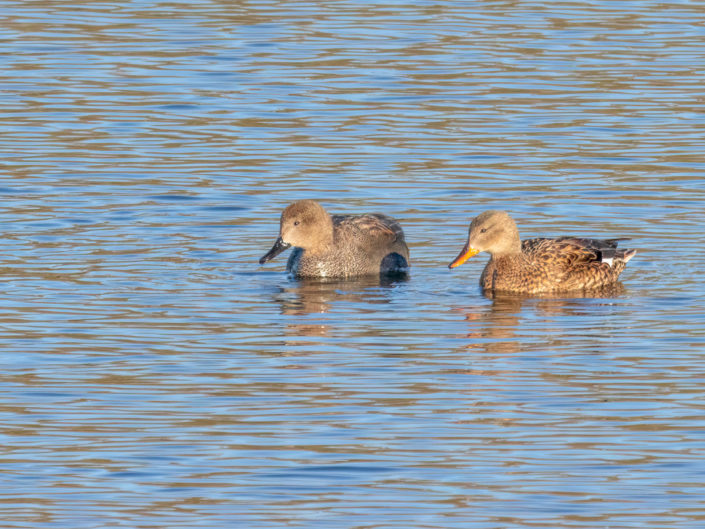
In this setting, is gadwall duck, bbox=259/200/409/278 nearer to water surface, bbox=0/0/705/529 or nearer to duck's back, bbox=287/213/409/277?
duck's back, bbox=287/213/409/277

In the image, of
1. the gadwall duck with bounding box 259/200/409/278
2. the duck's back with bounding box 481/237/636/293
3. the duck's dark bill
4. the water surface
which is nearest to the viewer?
the water surface

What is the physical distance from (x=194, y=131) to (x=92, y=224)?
14.7ft

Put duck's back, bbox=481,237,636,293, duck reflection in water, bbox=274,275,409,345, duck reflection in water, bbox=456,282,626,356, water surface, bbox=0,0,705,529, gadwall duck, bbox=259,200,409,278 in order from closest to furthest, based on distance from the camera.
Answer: water surface, bbox=0,0,705,529 → duck reflection in water, bbox=456,282,626,356 → duck reflection in water, bbox=274,275,409,345 → duck's back, bbox=481,237,636,293 → gadwall duck, bbox=259,200,409,278

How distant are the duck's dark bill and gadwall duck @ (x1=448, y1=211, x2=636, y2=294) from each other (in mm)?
1575

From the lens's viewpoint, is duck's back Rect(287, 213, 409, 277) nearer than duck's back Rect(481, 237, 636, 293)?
No

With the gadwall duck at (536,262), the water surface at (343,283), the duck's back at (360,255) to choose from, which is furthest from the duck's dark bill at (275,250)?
the gadwall duck at (536,262)

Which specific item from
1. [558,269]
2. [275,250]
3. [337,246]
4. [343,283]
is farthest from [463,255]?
[275,250]

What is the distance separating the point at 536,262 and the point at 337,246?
199cm

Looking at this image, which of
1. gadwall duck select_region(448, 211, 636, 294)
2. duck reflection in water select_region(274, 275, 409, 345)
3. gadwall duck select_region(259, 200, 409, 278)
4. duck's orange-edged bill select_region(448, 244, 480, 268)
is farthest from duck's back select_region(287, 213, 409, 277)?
duck's orange-edged bill select_region(448, 244, 480, 268)

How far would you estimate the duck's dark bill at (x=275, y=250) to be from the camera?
16156mm

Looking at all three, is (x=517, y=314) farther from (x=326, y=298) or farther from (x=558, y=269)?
(x=326, y=298)

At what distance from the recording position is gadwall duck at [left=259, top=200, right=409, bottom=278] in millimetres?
16609

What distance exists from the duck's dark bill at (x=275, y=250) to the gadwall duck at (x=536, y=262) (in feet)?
5.17

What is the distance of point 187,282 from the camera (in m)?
15.6
